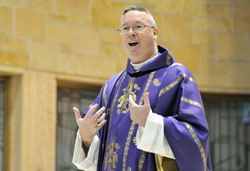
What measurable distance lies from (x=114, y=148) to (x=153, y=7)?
387 cm

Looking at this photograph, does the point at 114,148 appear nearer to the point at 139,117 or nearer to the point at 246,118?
the point at 139,117

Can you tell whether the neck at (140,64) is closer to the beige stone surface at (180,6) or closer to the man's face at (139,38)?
the man's face at (139,38)

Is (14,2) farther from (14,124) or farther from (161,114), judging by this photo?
(161,114)

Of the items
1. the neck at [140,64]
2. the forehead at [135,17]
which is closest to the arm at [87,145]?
the neck at [140,64]

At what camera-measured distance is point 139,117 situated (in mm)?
2961

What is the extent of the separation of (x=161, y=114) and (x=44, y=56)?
3164 millimetres

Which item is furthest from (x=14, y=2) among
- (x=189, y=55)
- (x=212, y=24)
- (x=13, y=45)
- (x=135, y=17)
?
(x=135, y=17)

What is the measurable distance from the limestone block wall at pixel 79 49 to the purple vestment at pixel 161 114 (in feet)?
8.12

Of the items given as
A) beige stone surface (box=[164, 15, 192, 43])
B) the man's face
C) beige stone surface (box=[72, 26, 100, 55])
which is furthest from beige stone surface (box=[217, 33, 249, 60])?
the man's face

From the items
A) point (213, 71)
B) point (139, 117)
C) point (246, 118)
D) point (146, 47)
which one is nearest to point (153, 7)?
→ point (213, 71)

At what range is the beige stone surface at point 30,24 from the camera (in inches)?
233

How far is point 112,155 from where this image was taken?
10.6ft

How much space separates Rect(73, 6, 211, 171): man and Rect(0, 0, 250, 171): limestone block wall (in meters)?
2.40

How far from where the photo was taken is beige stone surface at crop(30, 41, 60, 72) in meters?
5.95
